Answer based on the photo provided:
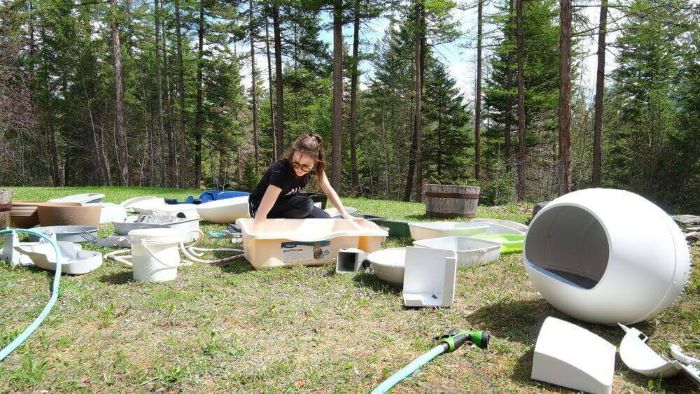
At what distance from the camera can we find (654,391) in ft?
5.50

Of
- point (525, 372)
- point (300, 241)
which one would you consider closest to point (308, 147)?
point (300, 241)

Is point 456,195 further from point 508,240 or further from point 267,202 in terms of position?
point 267,202

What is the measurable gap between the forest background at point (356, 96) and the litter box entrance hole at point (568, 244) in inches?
328

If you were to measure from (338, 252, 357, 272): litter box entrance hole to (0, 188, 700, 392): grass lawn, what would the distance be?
0.13 m

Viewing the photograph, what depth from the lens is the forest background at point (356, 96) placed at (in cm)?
1518

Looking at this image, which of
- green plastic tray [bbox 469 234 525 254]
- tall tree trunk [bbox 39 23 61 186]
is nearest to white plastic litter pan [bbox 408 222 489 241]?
green plastic tray [bbox 469 234 525 254]

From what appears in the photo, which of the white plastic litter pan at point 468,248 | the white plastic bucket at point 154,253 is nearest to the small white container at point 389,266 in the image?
the white plastic litter pan at point 468,248

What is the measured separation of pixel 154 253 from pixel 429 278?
1896 mm

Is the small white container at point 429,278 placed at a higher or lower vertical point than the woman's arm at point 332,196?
lower

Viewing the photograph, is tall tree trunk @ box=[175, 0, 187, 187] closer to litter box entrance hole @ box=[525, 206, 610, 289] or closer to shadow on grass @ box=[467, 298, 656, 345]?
litter box entrance hole @ box=[525, 206, 610, 289]

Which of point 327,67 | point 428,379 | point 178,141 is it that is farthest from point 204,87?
point 428,379

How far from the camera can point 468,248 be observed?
377cm

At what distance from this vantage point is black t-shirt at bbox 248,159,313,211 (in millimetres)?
3686

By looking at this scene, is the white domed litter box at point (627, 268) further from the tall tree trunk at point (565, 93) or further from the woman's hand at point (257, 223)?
the tall tree trunk at point (565, 93)
